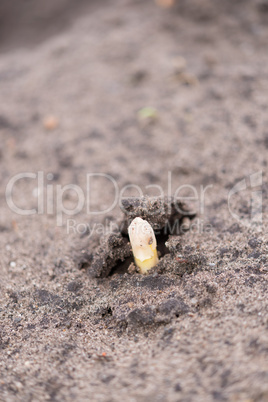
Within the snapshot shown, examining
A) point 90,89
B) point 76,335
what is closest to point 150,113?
point 90,89

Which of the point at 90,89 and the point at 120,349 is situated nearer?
the point at 120,349

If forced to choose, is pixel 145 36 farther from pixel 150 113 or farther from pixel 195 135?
pixel 195 135

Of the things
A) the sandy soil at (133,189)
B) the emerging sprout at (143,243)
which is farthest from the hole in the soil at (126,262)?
the emerging sprout at (143,243)

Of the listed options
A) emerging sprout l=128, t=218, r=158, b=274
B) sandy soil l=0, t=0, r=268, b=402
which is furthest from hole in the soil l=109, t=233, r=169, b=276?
emerging sprout l=128, t=218, r=158, b=274

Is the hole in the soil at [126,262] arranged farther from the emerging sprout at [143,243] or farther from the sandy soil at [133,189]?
the emerging sprout at [143,243]

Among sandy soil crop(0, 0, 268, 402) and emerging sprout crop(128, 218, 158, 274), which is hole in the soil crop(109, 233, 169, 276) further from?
emerging sprout crop(128, 218, 158, 274)

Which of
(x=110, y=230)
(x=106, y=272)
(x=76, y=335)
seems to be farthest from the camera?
(x=110, y=230)

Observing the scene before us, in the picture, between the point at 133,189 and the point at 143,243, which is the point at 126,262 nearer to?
the point at 143,243

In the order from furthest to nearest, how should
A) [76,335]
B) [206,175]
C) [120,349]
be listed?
[206,175] < [76,335] < [120,349]
